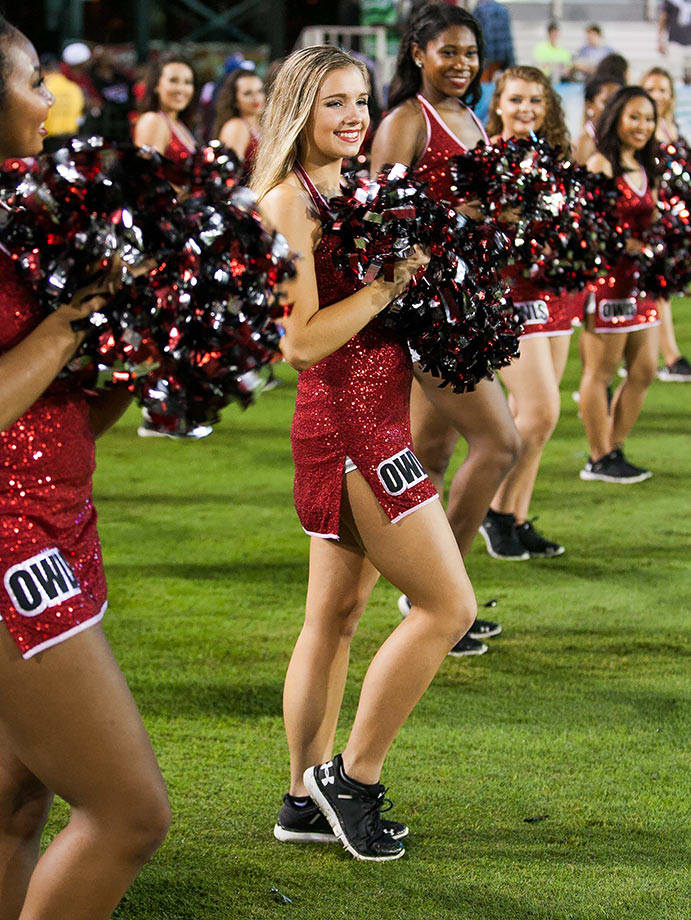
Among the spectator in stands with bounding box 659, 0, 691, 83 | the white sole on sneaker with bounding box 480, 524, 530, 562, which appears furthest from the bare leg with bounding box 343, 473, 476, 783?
the spectator in stands with bounding box 659, 0, 691, 83

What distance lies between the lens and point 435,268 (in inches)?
118

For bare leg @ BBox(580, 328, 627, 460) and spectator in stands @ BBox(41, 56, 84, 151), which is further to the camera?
Answer: spectator in stands @ BBox(41, 56, 84, 151)

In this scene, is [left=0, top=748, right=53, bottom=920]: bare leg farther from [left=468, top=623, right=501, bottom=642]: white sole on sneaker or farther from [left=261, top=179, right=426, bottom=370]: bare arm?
[left=468, top=623, right=501, bottom=642]: white sole on sneaker

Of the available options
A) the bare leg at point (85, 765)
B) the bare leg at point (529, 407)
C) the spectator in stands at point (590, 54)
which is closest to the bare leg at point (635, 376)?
the bare leg at point (529, 407)

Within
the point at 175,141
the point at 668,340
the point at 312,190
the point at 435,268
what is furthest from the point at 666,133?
the point at 312,190

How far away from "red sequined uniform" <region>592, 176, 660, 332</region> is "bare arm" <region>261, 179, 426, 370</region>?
3806mm

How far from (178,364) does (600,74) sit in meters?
7.95

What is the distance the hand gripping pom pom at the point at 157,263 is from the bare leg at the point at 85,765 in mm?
399

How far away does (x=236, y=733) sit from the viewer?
3734 mm

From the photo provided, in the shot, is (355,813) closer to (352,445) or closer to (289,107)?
(352,445)

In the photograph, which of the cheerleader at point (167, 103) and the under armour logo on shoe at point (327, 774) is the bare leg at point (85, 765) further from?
the cheerleader at point (167, 103)

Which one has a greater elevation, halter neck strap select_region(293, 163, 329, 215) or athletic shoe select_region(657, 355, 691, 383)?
halter neck strap select_region(293, 163, 329, 215)

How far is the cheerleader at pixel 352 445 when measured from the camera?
2818 mm

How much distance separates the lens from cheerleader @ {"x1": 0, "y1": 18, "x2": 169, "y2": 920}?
6.38ft
